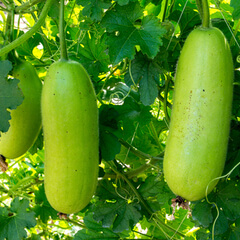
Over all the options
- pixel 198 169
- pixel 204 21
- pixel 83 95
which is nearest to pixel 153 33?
pixel 204 21

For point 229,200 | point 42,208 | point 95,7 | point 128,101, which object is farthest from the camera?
point 42,208

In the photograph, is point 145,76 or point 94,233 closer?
point 145,76

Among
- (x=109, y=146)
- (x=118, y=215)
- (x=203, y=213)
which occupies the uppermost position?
(x=109, y=146)

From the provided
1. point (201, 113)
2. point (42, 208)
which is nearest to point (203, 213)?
point (201, 113)

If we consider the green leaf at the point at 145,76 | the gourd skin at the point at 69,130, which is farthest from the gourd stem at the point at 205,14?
the gourd skin at the point at 69,130

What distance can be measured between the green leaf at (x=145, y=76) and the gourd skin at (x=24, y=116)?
0.24 metres

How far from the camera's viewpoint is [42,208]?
159 centimetres

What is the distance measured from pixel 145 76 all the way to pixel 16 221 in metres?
0.60

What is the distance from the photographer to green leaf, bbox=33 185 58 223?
5.16 feet

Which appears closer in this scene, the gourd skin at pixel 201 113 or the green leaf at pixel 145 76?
the gourd skin at pixel 201 113

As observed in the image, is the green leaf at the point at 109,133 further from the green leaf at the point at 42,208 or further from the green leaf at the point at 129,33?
the green leaf at the point at 42,208

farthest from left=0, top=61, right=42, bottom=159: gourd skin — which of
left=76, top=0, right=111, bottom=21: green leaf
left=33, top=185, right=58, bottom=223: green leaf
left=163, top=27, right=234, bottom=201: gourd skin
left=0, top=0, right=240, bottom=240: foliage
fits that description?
left=33, top=185, right=58, bottom=223: green leaf

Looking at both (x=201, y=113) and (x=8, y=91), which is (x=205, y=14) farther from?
(x=8, y=91)

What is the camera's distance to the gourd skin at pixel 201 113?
815 mm
